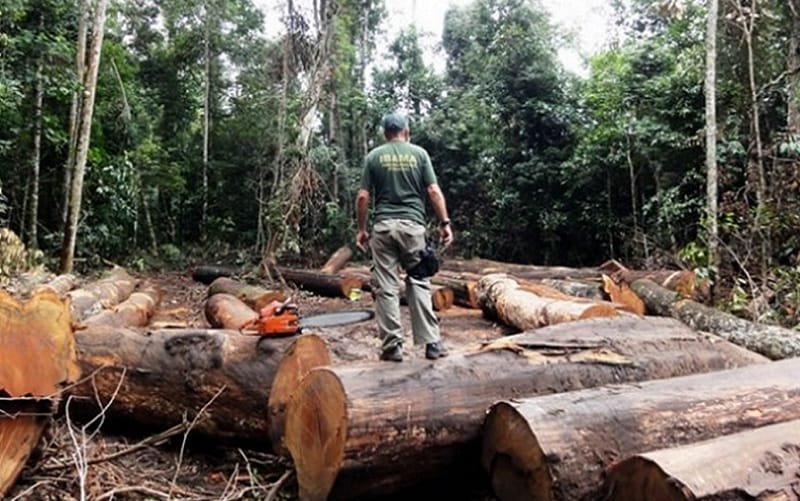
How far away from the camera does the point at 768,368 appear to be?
3143mm

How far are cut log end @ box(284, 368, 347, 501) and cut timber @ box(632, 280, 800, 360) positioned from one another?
364 cm

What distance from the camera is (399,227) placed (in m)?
3.79

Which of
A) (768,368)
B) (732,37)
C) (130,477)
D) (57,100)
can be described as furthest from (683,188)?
(57,100)

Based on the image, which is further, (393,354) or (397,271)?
(397,271)

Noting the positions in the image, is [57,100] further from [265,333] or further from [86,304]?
[265,333]

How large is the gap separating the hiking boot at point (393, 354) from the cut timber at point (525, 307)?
2276 millimetres

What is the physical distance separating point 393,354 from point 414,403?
0.65 meters

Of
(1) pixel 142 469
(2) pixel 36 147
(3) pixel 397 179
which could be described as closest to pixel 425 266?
(3) pixel 397 179

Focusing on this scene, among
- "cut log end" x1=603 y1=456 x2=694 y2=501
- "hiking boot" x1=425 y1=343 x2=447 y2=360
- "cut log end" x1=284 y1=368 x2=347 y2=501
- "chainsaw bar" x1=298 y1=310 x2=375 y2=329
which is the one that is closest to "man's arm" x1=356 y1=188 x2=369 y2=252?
"hiking boot" x1=425 y1=343 x2=447 y2=360

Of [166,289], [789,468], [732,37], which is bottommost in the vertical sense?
[166,289]

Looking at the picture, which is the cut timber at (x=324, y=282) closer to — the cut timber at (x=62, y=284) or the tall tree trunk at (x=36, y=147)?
the cut timber at (x=62, y=284)

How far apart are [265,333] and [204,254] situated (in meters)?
13.3

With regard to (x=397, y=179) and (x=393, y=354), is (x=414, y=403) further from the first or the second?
(x=397, y=179)

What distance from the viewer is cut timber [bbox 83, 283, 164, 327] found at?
234 inches
